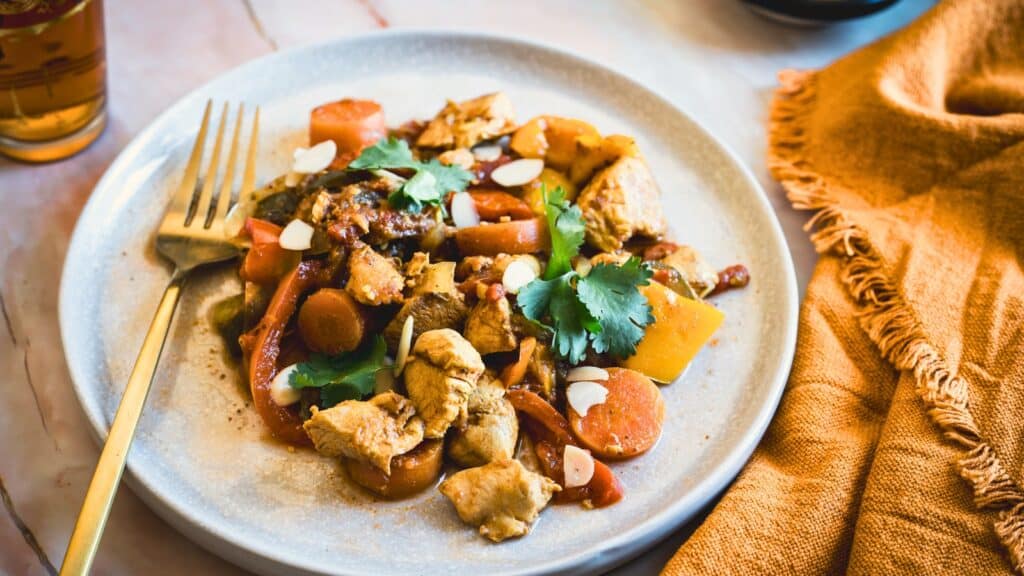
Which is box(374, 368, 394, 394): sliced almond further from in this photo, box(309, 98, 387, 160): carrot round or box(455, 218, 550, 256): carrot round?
box(309, 98, 387, 160): carrot round

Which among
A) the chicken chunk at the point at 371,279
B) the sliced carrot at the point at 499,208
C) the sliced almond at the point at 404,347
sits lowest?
the sliced almond at the point at 404,347

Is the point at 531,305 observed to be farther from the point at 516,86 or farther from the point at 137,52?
the point at 137,52

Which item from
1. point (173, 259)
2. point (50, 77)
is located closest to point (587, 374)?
point (173, 259)

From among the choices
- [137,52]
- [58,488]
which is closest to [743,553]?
[58,488]

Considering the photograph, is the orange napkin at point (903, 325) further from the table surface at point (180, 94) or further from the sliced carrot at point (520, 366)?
the sliced carrot at point (520, 366)

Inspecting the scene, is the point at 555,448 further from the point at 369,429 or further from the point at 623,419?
the point at 369,429

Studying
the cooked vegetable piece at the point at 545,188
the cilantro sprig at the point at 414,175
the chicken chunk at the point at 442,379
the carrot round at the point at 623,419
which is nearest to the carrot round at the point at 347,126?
the cilantro sprig at the point at 414,175

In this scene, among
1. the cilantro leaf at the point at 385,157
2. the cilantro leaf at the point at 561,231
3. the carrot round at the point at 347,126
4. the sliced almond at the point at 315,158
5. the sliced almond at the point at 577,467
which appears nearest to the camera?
the sliced almond at the point at 577,467
